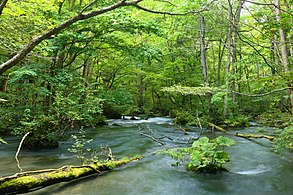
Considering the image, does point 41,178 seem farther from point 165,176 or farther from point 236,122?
point 236,122

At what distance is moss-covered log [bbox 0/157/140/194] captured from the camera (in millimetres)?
4402

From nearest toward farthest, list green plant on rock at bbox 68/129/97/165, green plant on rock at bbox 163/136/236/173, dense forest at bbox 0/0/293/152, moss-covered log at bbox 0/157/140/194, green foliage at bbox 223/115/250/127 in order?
moss-covered log at bbox 0/157/140/194
dense forest at bbox 0/0/293/152
green plant on rock at bbox 68/129/97/165
green plant on rock at bbox 163/136/236/173
green foliage at bbox 223/115/250/127

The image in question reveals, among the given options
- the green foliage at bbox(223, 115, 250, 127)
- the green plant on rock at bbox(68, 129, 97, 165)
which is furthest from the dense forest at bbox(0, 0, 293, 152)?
the green plant on rock at bbox(68, 129, 97, 165)

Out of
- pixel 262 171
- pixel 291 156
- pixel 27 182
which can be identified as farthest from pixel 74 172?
pixel 291 156

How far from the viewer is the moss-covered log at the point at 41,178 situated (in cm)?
440

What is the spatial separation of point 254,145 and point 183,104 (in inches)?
502

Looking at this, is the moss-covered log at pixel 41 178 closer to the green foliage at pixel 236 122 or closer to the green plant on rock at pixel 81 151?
the green plant on rock at pixel 81 151

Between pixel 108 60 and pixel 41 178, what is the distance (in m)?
15.1

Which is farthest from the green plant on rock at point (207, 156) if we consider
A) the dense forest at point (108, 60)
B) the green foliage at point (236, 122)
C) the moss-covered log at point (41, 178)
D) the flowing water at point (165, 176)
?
the green foliage at point (236, 122)

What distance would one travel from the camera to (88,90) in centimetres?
1017

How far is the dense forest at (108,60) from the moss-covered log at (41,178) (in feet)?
6.70

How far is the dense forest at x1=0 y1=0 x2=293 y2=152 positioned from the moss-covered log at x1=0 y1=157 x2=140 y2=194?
6.70 ft

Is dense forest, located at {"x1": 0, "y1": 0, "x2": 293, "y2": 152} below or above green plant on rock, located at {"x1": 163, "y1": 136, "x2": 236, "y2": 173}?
above

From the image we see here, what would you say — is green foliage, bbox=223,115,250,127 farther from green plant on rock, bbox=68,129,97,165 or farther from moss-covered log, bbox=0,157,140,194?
moss-covered log, bbox=0,157,140,194
